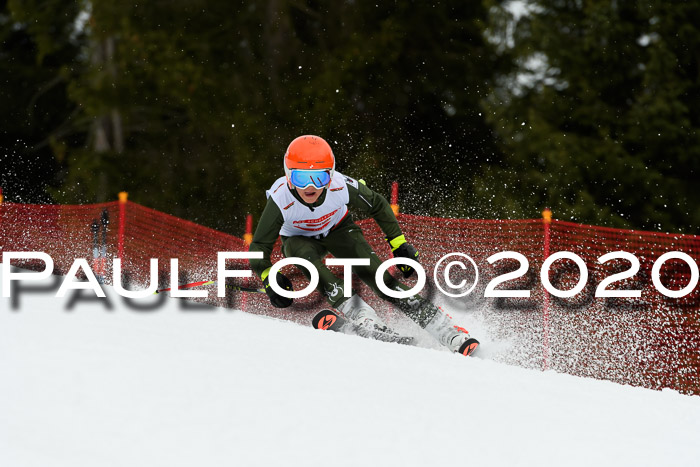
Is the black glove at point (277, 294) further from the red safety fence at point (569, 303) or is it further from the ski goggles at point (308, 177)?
the red safety fence at point (569, 303)

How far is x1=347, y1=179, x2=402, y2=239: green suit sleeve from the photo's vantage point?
681 centimetres

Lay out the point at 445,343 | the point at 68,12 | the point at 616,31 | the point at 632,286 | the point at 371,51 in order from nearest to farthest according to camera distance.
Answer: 1. the point at 445,343
2. the point at 632,286
3. the point at 616,31
4. the point at 371,51
5. the point at 68,12

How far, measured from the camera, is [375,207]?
688cm

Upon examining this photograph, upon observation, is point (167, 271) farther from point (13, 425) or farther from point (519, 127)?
point (519, 127)

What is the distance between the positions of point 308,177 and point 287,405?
7.02 ft

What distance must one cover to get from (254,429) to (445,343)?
273 centimetres

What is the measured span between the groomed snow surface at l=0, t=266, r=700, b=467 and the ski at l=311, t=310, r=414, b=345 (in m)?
0.63

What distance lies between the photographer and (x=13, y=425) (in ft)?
13.5

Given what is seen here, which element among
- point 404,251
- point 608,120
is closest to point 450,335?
point 404,251

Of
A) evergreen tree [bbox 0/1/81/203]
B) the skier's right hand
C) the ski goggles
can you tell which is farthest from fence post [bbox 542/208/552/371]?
evergreen tree [bbox 0/1/81/203]

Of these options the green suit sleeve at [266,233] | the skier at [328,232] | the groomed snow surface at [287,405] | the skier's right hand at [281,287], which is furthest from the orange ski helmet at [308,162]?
the groomed snow surface at [287,405]

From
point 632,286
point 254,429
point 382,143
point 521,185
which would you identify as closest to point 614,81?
point 521,185

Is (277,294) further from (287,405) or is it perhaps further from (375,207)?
(287,405)

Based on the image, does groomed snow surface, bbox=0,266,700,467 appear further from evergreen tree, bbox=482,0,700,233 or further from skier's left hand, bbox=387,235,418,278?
evergreen tree, bbox=482,0,700,233
